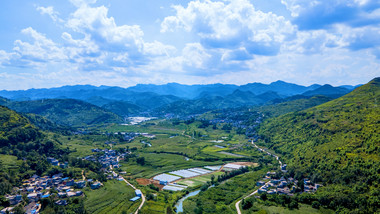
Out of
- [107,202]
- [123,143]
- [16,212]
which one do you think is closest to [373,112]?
[107,202]

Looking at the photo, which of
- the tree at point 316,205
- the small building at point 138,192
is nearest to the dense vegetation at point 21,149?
the small building at point 138,192

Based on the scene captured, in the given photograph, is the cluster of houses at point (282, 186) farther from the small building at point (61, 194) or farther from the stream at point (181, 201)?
the small building at point (61, 194)

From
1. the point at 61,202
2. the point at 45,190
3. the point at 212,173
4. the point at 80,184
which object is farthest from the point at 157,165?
the point at 61,202

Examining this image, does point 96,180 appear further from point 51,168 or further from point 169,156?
point 169,156

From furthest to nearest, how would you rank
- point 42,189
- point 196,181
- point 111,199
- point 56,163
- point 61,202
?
point 56,163 → point 196,181 → point 42,189 → point 111,199 → point 61,202

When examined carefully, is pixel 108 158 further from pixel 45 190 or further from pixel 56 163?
pixel 45 190

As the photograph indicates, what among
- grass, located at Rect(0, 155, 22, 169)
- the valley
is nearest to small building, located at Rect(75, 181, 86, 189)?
the valley

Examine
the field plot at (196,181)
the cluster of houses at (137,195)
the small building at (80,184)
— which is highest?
the small building at (80,184)
